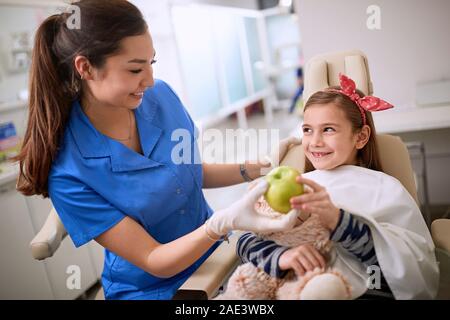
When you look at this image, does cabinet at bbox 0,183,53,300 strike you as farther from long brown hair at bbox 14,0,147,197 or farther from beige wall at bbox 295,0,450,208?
beige wall at bbox 295,0,450,208

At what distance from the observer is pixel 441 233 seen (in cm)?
90

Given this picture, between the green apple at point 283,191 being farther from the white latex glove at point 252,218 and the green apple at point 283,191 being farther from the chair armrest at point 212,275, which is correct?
the chair armrest at point 212,275

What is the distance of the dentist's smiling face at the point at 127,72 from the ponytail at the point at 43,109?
99mm

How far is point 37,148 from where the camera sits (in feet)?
2.92

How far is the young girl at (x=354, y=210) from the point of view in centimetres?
74

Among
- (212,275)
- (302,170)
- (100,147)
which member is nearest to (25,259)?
(100,147)

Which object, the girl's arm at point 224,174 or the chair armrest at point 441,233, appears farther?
the girl's arm at point 224,174

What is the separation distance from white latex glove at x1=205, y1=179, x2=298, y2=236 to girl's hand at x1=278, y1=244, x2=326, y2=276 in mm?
59

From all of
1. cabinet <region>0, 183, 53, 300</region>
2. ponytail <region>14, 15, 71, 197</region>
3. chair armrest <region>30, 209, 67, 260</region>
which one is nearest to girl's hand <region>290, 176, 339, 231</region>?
ponytail <region>14, 15, 71, 197</region>

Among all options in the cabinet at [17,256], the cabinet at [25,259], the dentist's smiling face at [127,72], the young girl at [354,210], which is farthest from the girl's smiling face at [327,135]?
the cabinet at [17,256]

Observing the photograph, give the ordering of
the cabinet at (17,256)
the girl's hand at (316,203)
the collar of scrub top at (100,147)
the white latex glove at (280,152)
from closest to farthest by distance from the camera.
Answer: the girl's hand at (316,203)
the collar of scrub top at (100,147)
the white latex glove at (280,152)
the cabinet at (17,256)

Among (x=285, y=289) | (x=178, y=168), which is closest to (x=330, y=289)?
(x=285, y=289)
